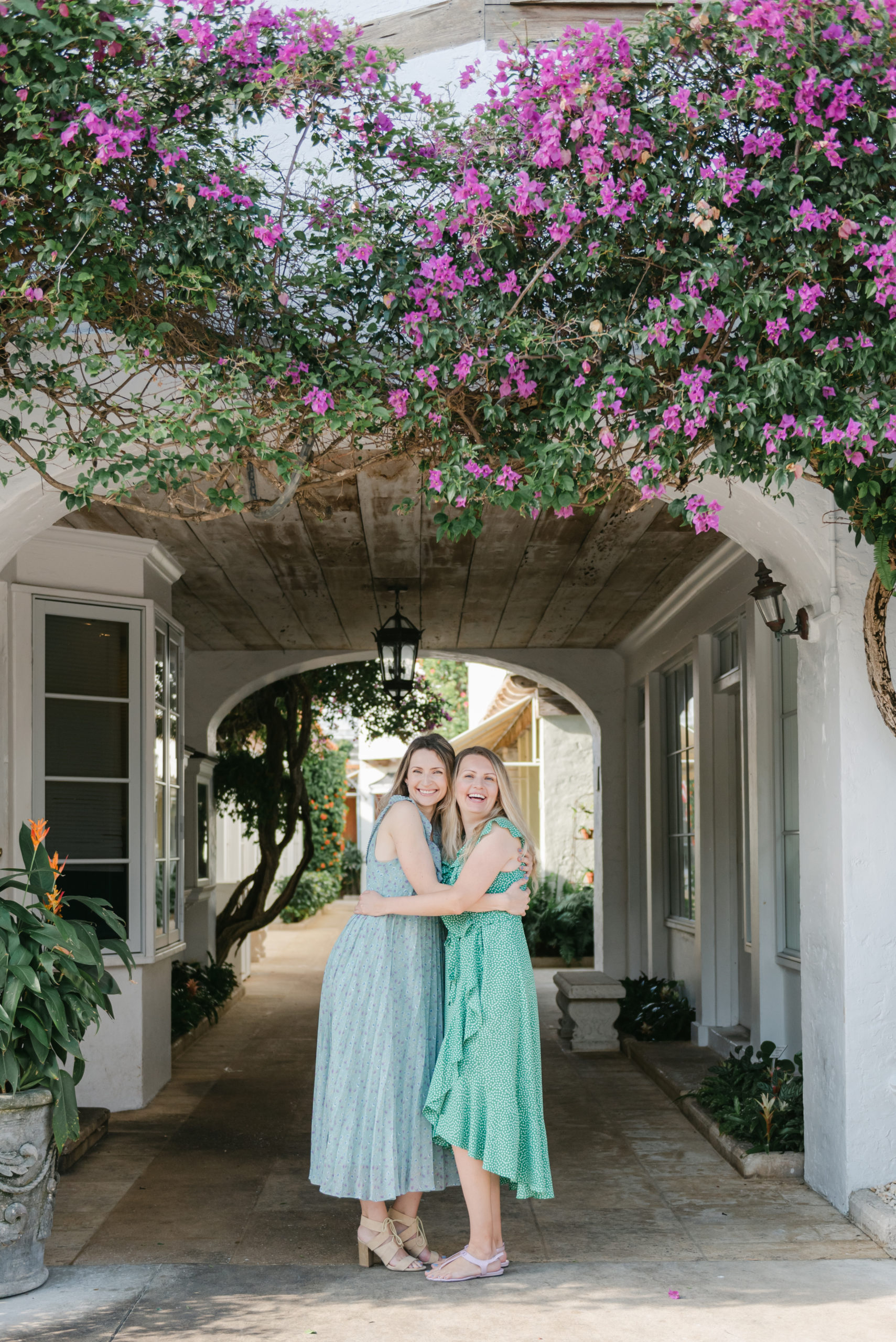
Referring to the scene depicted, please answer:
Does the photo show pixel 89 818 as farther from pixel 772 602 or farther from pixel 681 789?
pixel 681 789

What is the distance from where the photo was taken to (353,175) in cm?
404

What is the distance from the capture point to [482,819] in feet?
12.5

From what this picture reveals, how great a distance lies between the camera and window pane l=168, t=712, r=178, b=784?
22.8ft

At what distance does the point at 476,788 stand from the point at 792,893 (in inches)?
122

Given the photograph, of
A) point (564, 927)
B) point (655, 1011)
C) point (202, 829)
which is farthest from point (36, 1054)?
point (564, 927)

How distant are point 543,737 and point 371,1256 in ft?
36.5

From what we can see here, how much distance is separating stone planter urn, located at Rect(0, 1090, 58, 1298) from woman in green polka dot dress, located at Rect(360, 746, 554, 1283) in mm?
1148

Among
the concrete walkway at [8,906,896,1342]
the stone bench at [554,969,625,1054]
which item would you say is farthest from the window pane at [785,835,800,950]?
the stone bench at [554,969,625,1054]

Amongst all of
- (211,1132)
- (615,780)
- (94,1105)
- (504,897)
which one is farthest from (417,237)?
(615,780)

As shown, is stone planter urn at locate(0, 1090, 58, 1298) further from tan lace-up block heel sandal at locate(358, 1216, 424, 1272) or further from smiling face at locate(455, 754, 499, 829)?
smiling face at locate(455, 754, 499, 829)

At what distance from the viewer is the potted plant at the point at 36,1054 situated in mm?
3588

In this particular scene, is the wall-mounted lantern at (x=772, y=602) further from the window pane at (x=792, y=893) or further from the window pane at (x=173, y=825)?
the window pane at (x=173, y=825)

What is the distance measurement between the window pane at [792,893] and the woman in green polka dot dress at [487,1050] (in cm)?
282

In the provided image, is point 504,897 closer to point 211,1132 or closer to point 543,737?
point 211,1132
